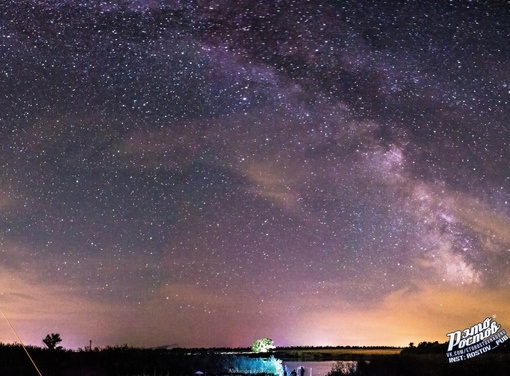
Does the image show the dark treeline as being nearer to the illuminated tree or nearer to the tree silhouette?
the tree silhouette

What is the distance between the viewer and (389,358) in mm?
30766

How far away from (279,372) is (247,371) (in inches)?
80.0

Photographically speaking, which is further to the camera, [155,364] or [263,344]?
[263,344]

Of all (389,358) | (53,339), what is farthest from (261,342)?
(389,358)

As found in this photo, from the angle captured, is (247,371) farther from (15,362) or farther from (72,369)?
(15,362)

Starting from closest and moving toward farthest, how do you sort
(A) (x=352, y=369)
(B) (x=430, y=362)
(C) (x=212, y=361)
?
(B) (x=430, y=362)
(A) (x=352, y=369)
(C) (x=212, y=361)

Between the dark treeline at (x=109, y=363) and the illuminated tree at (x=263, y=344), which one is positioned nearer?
the dark treeline at (x=109, y=363)

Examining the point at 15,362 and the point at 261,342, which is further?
the point at 261,342
